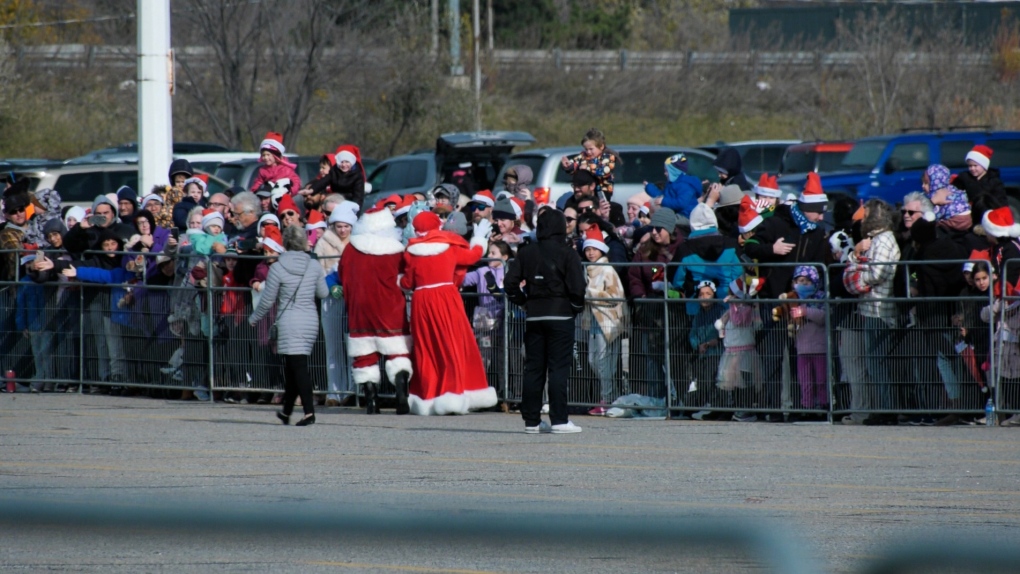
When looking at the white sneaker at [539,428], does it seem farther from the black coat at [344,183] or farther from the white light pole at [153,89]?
the white light pole at [153,89]

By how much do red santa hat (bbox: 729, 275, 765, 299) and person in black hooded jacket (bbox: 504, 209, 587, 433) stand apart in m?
1.63

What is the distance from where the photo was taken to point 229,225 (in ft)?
51.1

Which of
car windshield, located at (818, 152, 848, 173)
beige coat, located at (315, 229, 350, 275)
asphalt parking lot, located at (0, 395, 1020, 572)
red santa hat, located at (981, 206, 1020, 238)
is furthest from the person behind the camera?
car windshield, located at (818, 152, 848, 173)

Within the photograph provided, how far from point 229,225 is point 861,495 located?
9.02 m

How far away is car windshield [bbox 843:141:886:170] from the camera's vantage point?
85.4 ft

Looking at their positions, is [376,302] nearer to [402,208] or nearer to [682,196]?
[402,208]

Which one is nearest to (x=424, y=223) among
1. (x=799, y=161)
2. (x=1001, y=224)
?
(x=1001, y=224)

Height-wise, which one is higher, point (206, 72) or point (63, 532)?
point (206, 72)

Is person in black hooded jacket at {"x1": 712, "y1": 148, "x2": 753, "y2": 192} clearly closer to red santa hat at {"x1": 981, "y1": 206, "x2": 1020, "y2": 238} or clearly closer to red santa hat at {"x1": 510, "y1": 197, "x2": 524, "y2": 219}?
red santa hat at {"x1": 510, "y1": 197, "x2": 524, "y2": 219}

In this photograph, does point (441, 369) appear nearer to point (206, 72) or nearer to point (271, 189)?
point (271, 189)

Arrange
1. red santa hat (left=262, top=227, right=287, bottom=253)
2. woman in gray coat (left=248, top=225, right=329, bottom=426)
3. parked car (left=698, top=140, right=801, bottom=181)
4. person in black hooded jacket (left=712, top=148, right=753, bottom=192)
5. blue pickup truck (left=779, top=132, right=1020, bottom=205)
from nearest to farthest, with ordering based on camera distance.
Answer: woman in gray coat (left=248, top=225, right=329, bottom=426) < red santa hat (left=262, top=227, right=287, bottom=253) < person in black hooded jacket (left=712, top=148, right=753, bottom=192) < blue pickup truck (left=779, top=132, right=1020, bottom=205) < parked car (left=698, top=140, right=801, bottom=181)

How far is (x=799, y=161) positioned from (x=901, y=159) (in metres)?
2.00

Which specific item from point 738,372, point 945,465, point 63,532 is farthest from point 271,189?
point 63,532

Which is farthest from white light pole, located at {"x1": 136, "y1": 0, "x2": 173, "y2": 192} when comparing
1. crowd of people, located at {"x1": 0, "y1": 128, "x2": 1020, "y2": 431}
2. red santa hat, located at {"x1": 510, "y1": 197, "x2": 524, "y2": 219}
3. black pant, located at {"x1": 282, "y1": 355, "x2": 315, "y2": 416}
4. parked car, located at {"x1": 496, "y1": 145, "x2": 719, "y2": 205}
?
parked car, located at {"x1": 496, "y1": 145, "x2": 719, "y2": 205}
